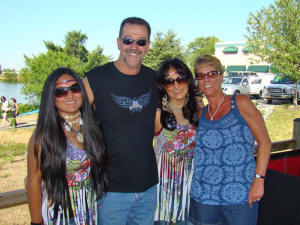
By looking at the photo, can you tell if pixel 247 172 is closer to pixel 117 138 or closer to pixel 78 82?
pixel 117 138

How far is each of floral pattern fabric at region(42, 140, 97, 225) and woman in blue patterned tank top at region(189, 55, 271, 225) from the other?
82 centimetres

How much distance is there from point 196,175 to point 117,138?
68 centimetres

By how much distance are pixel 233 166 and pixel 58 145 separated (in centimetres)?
125

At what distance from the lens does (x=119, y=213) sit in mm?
2256

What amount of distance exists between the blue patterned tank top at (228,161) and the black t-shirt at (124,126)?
480mm

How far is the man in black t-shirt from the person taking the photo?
2234 millimetres

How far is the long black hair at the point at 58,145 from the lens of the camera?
1910mm

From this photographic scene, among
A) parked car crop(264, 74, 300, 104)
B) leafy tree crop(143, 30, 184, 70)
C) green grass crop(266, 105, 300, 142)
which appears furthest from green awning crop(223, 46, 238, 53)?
green grass crop(266, 105, 300, 142)

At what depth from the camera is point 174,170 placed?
251 cm

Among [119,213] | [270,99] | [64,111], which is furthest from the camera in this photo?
[270,99]

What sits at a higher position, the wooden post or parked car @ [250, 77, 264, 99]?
parked car @ [250, 77, 264, 99]

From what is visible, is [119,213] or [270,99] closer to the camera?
[119,213]

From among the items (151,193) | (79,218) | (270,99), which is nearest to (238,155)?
(151,193)

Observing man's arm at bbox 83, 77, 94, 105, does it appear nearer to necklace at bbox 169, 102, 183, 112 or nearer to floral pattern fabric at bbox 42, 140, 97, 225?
floral pattern fabric at bbox 42, 140, 97, 225
